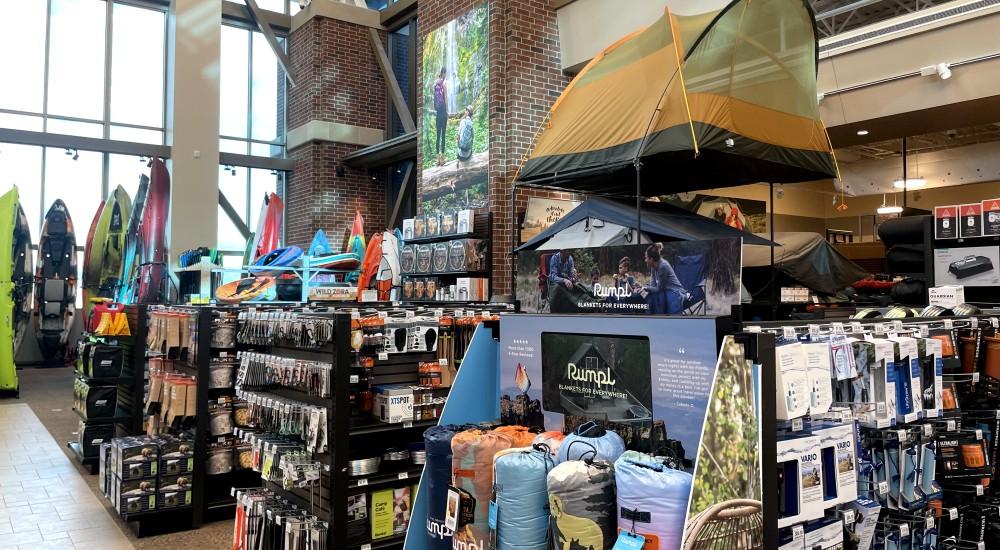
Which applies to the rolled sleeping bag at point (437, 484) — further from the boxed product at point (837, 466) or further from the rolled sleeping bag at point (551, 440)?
the boxed product at point (837, 466)

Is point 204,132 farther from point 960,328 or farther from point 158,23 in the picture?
point 960,328

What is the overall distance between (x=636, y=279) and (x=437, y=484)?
0.99 m

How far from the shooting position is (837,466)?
248 centimetres

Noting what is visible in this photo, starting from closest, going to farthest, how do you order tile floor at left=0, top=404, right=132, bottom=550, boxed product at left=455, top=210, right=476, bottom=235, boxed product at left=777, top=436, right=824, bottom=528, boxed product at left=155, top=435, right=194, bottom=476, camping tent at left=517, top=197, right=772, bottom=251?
boxed product at left=777, top=436, right=824, bottom=528
camping tent at left=517, top=197, right=772, bottom=251
tile floor at left=0, top=404, right=132, bottom=550
boxed product at left=155, top=435, right=194, bottom=476
boxed product at left=455, top=210, right=476, bottom=235

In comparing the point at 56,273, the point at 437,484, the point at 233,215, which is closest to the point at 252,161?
the point at 233,215

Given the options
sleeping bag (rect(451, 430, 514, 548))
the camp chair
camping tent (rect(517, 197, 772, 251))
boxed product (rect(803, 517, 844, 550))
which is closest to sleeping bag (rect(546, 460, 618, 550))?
sleeping bag (rect(451, 430, 514, 548))

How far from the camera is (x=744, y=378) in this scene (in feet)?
6.56

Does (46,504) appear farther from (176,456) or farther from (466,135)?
(466,135)

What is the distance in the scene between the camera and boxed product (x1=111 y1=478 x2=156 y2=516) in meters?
4.61

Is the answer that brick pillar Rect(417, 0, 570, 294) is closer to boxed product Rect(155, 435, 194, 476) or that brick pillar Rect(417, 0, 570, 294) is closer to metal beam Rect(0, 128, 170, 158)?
boxed product Rect(155, 435, 194, 476)

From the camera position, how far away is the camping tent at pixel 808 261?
27.5 feet

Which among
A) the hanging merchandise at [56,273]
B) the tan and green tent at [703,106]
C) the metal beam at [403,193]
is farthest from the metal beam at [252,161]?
the tan and green tent at [703,106]

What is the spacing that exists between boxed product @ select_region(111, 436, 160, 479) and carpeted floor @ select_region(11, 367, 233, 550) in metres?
0.39

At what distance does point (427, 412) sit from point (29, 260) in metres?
10.7
